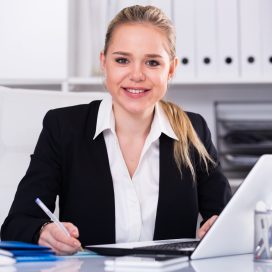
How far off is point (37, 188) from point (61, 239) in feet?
1.14

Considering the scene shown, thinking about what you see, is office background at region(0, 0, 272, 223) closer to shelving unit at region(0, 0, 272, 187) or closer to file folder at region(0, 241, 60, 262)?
shelving unit at region(0, 0, 272, 187)

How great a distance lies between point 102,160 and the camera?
5.10ft

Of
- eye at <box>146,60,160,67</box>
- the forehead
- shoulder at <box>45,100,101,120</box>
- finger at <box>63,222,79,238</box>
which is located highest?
the forehead

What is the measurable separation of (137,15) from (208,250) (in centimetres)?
80

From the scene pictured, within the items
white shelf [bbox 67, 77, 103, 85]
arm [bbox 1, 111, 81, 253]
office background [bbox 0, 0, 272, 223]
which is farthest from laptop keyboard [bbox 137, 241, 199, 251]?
white shelf [bbox 67, 77, 103, 85]

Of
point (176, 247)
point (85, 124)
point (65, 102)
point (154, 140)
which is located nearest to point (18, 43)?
point (65, 102)

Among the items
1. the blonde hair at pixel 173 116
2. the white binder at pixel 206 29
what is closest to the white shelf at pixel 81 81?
the white binder at pixel 206 29

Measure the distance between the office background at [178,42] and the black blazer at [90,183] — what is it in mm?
405

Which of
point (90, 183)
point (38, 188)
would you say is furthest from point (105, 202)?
point (38, 188)

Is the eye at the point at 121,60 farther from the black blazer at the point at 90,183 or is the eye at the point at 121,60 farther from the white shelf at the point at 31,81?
the white shelf at the point at 31,81

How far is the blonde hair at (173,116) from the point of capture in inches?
63.9

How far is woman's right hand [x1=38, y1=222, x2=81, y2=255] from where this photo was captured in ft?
3.73

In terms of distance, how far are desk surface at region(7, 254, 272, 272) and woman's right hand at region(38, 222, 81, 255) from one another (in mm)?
93

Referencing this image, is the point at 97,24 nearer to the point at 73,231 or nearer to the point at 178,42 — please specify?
the point at 178,42
